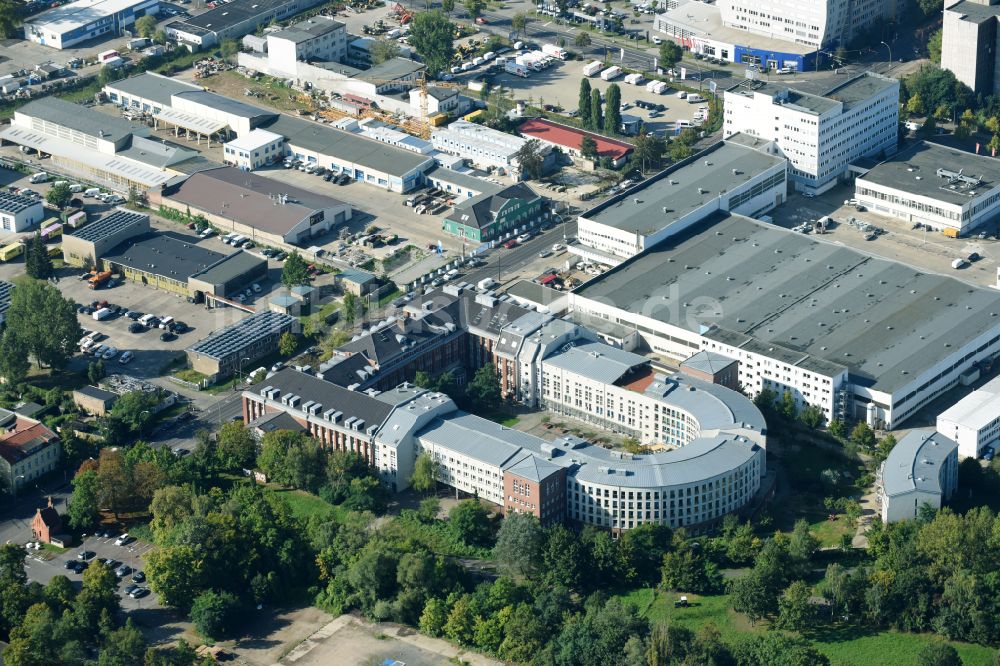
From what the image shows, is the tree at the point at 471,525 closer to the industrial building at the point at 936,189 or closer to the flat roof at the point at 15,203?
the industrial building at the point at 936,189

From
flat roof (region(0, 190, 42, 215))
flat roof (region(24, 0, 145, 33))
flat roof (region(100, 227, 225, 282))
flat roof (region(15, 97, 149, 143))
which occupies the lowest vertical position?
flat roof (region(100, 227, 225, 282))

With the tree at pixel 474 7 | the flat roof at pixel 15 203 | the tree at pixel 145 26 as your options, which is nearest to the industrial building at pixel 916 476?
the flat roof at pixel 15 203

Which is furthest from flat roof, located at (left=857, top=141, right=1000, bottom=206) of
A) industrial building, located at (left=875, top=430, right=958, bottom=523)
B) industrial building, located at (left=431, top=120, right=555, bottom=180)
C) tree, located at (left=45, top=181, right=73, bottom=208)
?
tree, located at (left=45, top=181, right=73, bottom=208)

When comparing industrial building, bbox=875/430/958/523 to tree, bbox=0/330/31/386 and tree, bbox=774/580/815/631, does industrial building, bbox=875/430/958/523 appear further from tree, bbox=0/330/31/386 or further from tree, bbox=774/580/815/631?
tree, bbox=0/330/31/386

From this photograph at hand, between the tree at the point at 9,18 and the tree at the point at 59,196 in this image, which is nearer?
the tree at the point at 59,196

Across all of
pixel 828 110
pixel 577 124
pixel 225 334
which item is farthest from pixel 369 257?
pixel 828 110

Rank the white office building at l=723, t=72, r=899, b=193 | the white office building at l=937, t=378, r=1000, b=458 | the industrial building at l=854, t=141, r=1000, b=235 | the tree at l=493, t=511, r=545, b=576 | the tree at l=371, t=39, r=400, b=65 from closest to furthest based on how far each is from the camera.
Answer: the tree at l=493, t=511, r=545, b=576, the white office building at l=937, t=378, r=1000, b=458, the industrial building at l=854, t=141, r=1000, b=235, the white office building at l=723, t=72, r=899, b=193, the tree at l=371, t=39, r=400, b=65
